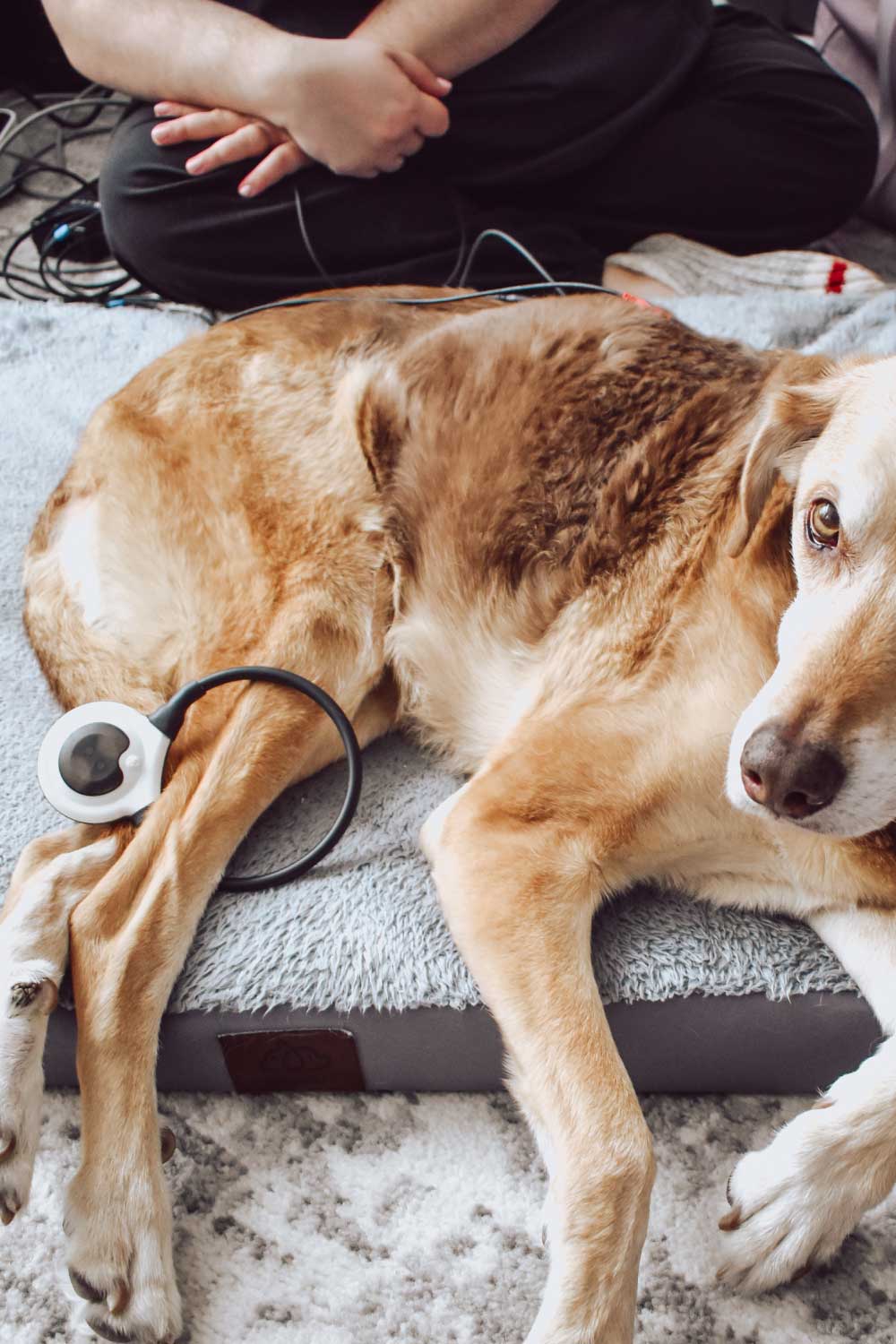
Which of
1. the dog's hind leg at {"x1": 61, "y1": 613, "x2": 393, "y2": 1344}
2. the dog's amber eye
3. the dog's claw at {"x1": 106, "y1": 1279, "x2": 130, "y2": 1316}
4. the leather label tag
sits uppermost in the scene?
the dog's amber eye

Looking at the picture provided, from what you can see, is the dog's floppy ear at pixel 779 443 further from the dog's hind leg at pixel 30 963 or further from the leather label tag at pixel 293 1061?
the dog's hind leg at pixel 30 963

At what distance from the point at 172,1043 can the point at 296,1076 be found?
6.9 inches

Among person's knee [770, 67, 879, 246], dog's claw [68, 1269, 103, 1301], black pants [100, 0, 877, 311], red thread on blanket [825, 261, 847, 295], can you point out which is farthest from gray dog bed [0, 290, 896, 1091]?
person's knee [770, 67, 879, 246]

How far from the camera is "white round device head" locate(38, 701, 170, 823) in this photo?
5.16ft

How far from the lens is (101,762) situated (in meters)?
1.58

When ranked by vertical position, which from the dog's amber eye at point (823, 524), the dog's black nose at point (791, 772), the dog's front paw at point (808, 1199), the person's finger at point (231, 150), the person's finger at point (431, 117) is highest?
the person's finger at point (231, 150)

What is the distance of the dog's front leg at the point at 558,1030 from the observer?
1.22 m

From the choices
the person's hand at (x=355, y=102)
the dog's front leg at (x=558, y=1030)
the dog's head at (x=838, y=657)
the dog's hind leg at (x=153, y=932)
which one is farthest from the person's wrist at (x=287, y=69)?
the dog's front leg at (x=558, y=1030)

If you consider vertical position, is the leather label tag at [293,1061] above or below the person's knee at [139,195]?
below

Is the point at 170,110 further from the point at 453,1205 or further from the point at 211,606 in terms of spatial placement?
the point at 453,1205

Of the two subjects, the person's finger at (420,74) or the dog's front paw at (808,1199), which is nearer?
the dog's front paw at (808,1199)

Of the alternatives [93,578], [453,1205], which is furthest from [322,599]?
[453,1205]

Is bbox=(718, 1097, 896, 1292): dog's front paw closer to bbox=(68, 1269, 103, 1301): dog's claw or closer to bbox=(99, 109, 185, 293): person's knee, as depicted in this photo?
bbox=(68, 1269, 103, 1301): dog's claw

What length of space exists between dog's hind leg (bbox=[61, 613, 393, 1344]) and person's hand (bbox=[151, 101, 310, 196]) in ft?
4.33
